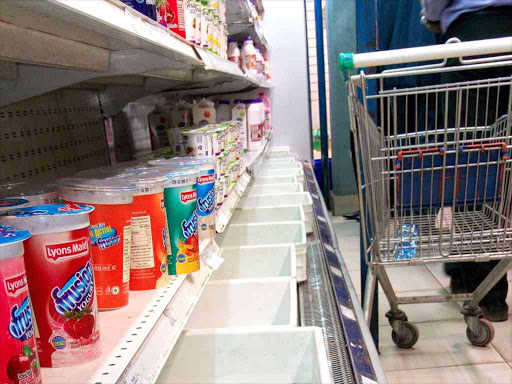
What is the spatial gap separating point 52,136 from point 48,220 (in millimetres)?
942

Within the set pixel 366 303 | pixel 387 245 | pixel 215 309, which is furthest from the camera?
pixel 366 303

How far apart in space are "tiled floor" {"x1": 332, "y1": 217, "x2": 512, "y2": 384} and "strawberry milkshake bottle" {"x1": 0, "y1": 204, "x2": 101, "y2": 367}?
173cm

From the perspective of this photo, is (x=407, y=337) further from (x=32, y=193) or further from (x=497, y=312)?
(x=32, y=193)

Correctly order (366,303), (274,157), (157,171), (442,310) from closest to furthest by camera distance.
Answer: (157,171) → (366,303) → (442,310) → (274,157)

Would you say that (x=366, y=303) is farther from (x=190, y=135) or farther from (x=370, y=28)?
(x=370, y=28)

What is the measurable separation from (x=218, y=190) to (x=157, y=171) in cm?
52

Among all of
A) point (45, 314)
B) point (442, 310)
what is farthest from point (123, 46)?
point (442, 310)

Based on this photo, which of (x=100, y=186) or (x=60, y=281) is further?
(x=100, y=186)

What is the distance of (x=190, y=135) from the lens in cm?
162

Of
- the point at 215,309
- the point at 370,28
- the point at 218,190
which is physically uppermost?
the point at 370,28

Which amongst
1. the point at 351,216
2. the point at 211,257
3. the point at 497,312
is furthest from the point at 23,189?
the point at 351,216

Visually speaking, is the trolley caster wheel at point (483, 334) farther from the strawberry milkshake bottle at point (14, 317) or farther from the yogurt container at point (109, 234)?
the strawberry milkshake bottle at point (14, 317)

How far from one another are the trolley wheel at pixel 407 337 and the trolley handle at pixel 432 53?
1.34m

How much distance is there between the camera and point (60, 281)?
63cm
